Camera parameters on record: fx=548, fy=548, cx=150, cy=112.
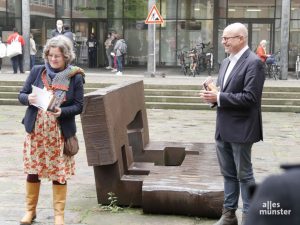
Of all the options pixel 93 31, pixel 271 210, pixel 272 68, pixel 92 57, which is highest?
pixel 93 31

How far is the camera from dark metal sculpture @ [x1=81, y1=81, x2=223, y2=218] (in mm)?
5113

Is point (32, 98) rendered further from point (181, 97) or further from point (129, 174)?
point (181, 97)

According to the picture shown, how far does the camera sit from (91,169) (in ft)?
24.9

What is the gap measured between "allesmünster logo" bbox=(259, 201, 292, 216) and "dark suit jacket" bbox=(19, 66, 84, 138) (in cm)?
365

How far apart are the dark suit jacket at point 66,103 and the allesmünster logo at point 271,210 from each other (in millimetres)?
3651

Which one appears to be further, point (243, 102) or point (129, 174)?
point (129, 174)

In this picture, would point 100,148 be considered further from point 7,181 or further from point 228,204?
point 7,181

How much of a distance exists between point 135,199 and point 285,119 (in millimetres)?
8900

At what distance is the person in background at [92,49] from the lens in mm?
26203

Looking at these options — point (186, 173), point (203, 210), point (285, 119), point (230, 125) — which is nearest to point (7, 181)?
point (186, 173)

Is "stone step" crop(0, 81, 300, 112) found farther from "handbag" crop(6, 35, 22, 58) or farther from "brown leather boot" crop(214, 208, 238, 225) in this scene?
"brown leather boot" crop(214, 208, 238, 225)

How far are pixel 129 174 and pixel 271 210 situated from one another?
496 cm

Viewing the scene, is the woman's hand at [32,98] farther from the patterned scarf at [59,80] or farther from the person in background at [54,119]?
the patterned scarf at [59,80]

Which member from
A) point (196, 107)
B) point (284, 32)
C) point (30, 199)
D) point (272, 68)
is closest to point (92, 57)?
point (272, 68)
